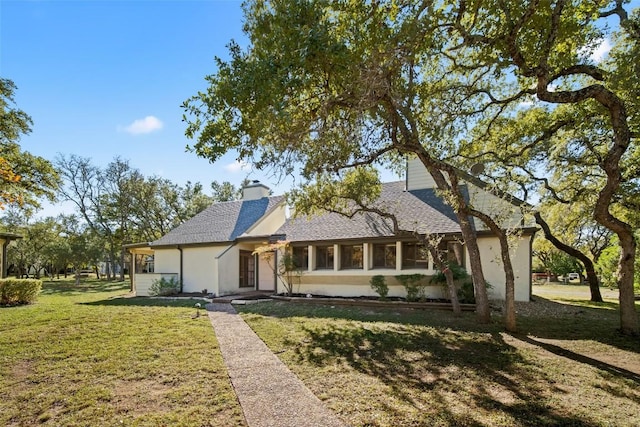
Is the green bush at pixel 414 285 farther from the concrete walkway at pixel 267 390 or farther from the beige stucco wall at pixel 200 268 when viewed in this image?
the beige stucco wall at pixel 200 268

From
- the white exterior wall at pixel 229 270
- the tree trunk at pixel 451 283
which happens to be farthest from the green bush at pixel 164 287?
the tree trunk at pixel 451 283

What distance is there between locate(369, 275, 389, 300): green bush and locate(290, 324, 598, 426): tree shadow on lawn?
4863 millimetres

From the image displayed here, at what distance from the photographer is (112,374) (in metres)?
5.36

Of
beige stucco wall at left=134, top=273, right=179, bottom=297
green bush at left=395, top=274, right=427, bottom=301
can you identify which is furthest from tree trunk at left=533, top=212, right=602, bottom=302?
beige stucco wall at left=134, top=273, right=179, bottom=297

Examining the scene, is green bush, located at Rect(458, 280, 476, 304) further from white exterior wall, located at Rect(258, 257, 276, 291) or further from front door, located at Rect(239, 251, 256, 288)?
front door, located at Rect(239, 251, 256, 288)

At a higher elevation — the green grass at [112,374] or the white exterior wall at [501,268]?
the white exterior wall at [501,268]

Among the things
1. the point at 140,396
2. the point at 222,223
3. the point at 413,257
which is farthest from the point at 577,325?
the point at 222,223

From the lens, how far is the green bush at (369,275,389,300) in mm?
13258

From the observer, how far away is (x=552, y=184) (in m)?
13.1

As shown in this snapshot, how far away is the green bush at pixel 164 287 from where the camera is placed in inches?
674

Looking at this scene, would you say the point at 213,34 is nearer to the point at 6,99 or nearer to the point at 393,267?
the point at 393,267

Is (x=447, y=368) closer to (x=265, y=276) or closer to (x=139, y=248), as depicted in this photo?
(x=265, y=276)

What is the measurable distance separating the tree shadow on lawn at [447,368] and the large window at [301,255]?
748 cm

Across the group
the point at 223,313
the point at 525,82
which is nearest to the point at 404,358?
the point at 223,313
